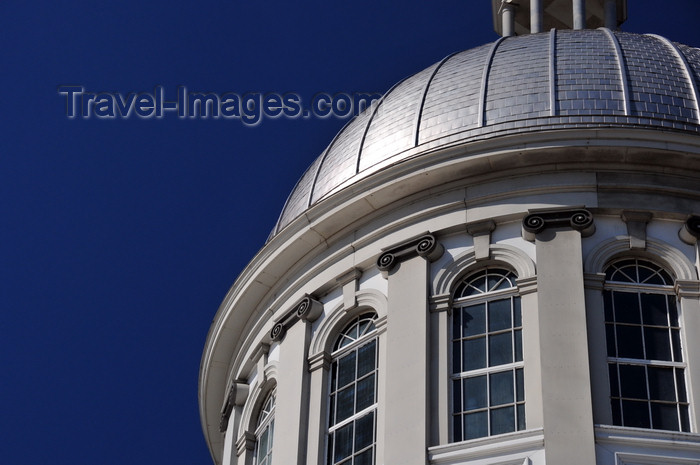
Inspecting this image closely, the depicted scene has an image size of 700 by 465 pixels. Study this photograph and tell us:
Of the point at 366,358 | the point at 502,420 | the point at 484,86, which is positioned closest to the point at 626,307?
the point at 502,420

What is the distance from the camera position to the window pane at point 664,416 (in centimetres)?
4197

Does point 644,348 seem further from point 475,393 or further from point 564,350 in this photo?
point 475,393

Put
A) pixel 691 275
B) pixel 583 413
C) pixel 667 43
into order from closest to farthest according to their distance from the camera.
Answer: pixel 583 413, pixel 691 275, pixel 667 43

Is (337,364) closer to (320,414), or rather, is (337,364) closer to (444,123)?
(320,414)

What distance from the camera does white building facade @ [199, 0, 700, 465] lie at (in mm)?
42500

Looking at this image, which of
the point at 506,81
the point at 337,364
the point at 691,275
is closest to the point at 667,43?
the point at 506,81

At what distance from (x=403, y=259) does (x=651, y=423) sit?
7.35 m

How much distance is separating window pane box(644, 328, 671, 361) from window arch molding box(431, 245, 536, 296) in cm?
311

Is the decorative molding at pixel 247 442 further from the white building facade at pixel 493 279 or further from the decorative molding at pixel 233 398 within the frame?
the decorative molding at pixel 233 398

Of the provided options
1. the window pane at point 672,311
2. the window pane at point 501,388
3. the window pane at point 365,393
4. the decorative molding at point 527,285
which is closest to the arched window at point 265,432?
the window pane at point 365,393

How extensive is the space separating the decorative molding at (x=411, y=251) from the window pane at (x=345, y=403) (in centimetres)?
279

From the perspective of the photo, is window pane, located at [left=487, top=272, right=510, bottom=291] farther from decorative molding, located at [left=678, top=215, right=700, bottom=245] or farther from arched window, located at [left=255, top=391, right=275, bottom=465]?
arched window, located at [left=255, top=391, right=275, bottom=465]

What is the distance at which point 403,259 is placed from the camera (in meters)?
46.5

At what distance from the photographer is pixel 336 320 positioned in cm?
4709
